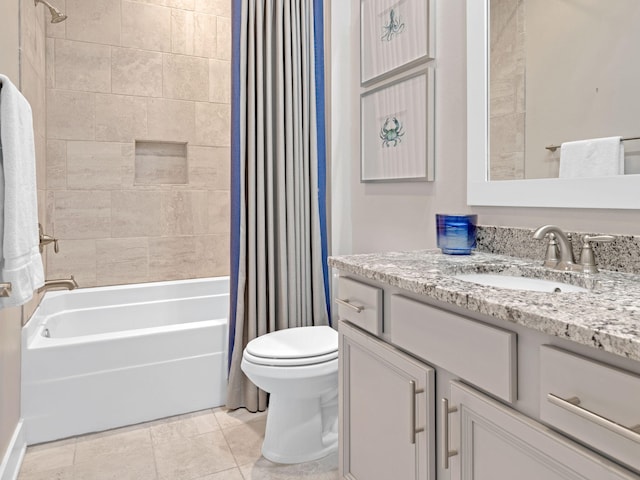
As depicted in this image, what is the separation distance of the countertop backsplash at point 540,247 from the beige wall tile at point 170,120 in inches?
91.2

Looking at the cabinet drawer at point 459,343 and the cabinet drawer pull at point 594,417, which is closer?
the cabinet drawer pull at point 594,417

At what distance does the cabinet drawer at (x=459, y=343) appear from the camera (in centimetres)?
85

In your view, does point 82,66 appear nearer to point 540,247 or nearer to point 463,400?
point 540,247

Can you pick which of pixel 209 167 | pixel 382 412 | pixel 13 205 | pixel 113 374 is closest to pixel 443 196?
pixel 382 412

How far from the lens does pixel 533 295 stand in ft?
2.90

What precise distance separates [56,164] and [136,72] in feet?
2.62

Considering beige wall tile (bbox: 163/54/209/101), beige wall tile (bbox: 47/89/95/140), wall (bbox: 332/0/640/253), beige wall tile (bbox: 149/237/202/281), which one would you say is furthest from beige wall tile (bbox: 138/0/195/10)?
beige wall tile (bbox: 149/237/202/281)

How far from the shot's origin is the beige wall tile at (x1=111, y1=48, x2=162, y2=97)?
2918 millimetres

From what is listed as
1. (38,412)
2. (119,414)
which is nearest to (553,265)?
(119,414)

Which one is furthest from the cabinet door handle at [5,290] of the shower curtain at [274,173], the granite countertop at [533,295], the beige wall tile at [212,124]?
the beige wall tile at [212,124]

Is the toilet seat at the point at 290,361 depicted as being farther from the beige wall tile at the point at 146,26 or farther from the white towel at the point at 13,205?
the beige wall tile at the point at 146,26

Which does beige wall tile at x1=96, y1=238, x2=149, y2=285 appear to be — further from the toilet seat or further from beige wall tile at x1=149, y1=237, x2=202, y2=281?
the toilet seat

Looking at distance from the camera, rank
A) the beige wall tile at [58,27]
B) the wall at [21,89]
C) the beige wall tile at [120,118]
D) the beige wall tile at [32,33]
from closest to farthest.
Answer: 1. the wall at [21,89]
2. the beige wall tile at [32,33]
3. the beige wall tile at [58,27]
4. the beige wall tile at [120,118]

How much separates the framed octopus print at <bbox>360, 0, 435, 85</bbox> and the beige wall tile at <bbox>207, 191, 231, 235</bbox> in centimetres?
156
